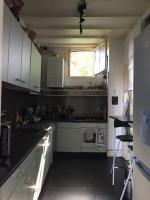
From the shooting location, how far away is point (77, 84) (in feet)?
21.9

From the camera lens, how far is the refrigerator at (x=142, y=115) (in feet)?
5.47

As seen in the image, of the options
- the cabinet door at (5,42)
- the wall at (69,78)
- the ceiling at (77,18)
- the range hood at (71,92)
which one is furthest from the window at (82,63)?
the cabinet door at (5,42)

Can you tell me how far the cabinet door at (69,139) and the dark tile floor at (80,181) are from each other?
36 centimetres

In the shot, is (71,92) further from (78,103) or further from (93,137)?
(93,137)

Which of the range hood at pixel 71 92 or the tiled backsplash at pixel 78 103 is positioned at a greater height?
the range hood at pixel 71 92

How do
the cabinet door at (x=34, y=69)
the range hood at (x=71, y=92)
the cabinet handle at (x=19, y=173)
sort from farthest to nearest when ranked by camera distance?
the range hood at (x=71, y=92), the cabinet door at (x=34, y=69), the cabinet handle at (x=19, y=173)

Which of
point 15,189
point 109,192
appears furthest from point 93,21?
point 15,189

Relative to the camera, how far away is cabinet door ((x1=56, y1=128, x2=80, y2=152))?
19.5 ft

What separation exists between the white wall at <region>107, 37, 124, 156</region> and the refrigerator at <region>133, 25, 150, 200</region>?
3.97 metres

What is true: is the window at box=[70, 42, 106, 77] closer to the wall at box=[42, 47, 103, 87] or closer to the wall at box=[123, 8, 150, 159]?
Result: the wall at box=[42, 47, 103, 87]

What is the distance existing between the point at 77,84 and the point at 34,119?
195cm

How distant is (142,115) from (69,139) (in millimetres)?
4323

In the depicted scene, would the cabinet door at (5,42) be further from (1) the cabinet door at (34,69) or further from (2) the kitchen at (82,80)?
(2) the kitchen at (82,80)

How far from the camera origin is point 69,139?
597 cm
